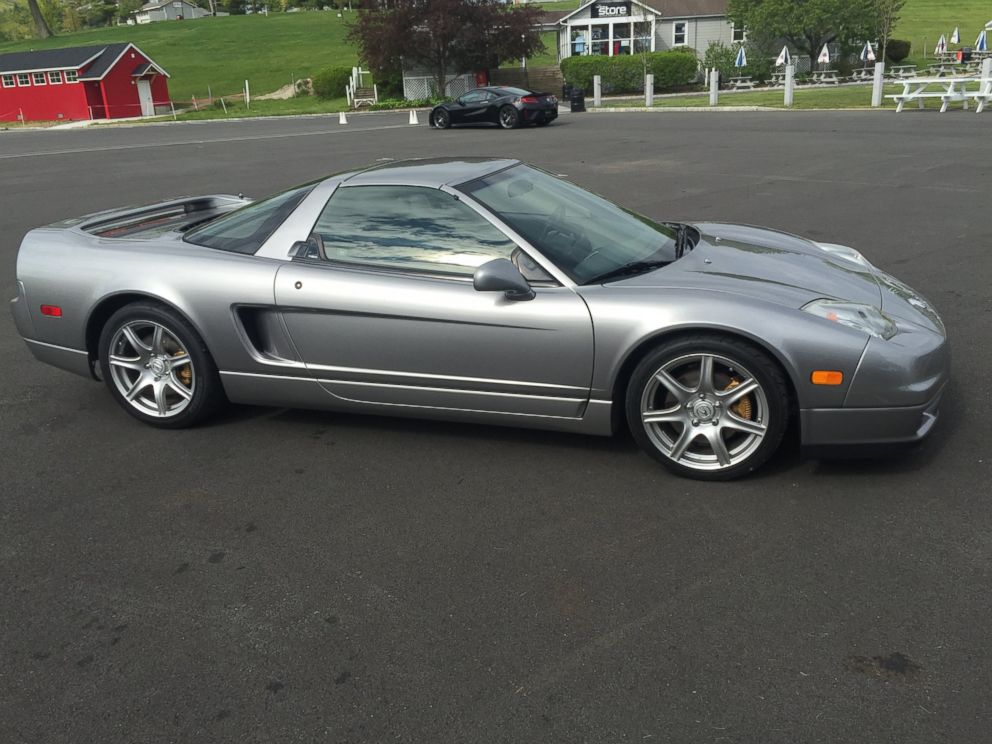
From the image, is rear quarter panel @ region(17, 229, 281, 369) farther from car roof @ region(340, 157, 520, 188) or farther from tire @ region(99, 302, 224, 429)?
car roof @ region(340, 157, 520, 188)

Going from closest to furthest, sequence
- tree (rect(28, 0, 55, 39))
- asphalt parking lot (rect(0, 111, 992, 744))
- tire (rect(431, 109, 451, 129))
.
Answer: asphalt parking lot (rect(0, 111, 992, 744)) → tire (rect(431, 109, 451, 129)) → tree (rect(28, 0, 55, 39))

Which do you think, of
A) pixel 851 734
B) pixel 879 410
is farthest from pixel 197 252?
pixel 851 734

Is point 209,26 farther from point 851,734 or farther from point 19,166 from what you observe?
point 851,734

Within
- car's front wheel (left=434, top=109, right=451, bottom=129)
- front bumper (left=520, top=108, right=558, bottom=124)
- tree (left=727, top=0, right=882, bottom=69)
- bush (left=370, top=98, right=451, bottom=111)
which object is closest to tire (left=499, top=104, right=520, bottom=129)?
front bumper (left=520, top=108, right=558, bottom=124)

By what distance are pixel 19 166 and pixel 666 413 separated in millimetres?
21925

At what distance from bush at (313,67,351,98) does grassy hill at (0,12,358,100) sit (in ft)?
26.5

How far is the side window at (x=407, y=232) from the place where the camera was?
14.5 ft

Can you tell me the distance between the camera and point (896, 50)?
175 feet

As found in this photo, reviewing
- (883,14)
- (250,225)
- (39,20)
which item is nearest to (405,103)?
(883,14)

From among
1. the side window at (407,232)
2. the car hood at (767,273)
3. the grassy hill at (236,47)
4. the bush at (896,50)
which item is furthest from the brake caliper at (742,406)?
the grassy hill at (236,47)

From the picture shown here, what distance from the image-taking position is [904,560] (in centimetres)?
342

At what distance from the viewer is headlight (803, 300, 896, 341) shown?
3.94m

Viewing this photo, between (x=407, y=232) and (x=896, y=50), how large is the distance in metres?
57.1

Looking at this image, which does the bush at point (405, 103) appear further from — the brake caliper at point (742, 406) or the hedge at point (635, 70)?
the brake caliper at point (742, 406)
